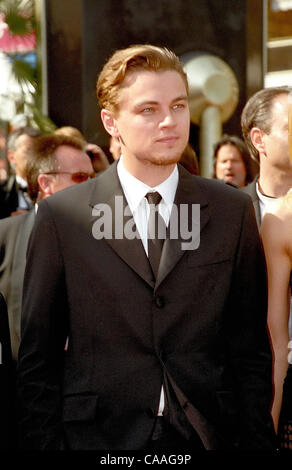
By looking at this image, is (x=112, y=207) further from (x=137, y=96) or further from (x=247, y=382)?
(x=247, y=382)

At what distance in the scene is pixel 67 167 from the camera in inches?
171

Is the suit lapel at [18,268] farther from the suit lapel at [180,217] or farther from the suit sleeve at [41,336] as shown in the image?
the suit lapel at [180,217]

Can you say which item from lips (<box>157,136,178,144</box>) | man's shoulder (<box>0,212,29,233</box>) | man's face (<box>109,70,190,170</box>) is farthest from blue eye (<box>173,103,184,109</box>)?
man's shoulder (<box>0,212,29,233</box>)

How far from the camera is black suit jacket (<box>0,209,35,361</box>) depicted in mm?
3814

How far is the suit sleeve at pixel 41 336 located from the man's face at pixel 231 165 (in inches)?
159

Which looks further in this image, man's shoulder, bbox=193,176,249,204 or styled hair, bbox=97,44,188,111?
man's shoulder, bbox=193,176,249,204

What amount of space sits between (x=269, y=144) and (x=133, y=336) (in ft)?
5.20

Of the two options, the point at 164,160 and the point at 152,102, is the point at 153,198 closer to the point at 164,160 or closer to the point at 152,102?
the point at 164,160

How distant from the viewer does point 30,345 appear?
8.50 feet

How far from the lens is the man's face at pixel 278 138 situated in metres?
3.72

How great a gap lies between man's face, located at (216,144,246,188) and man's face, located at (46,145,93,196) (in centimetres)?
232

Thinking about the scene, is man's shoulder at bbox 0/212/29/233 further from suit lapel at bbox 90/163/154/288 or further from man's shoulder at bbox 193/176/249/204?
man's shoulder at bbox 193/176/249/204

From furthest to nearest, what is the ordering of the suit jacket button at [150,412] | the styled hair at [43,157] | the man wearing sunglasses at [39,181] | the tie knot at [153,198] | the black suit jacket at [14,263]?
the styled hair at [43,157] < the man wearing sunglasses at [39,181] < the black suit jacket at [14,263] < the tie knot at [153,198] < the suit jacket button at [150,412]

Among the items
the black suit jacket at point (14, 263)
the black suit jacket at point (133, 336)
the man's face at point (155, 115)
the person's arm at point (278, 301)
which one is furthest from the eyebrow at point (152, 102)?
the black suit jacket at point (14, 263)
